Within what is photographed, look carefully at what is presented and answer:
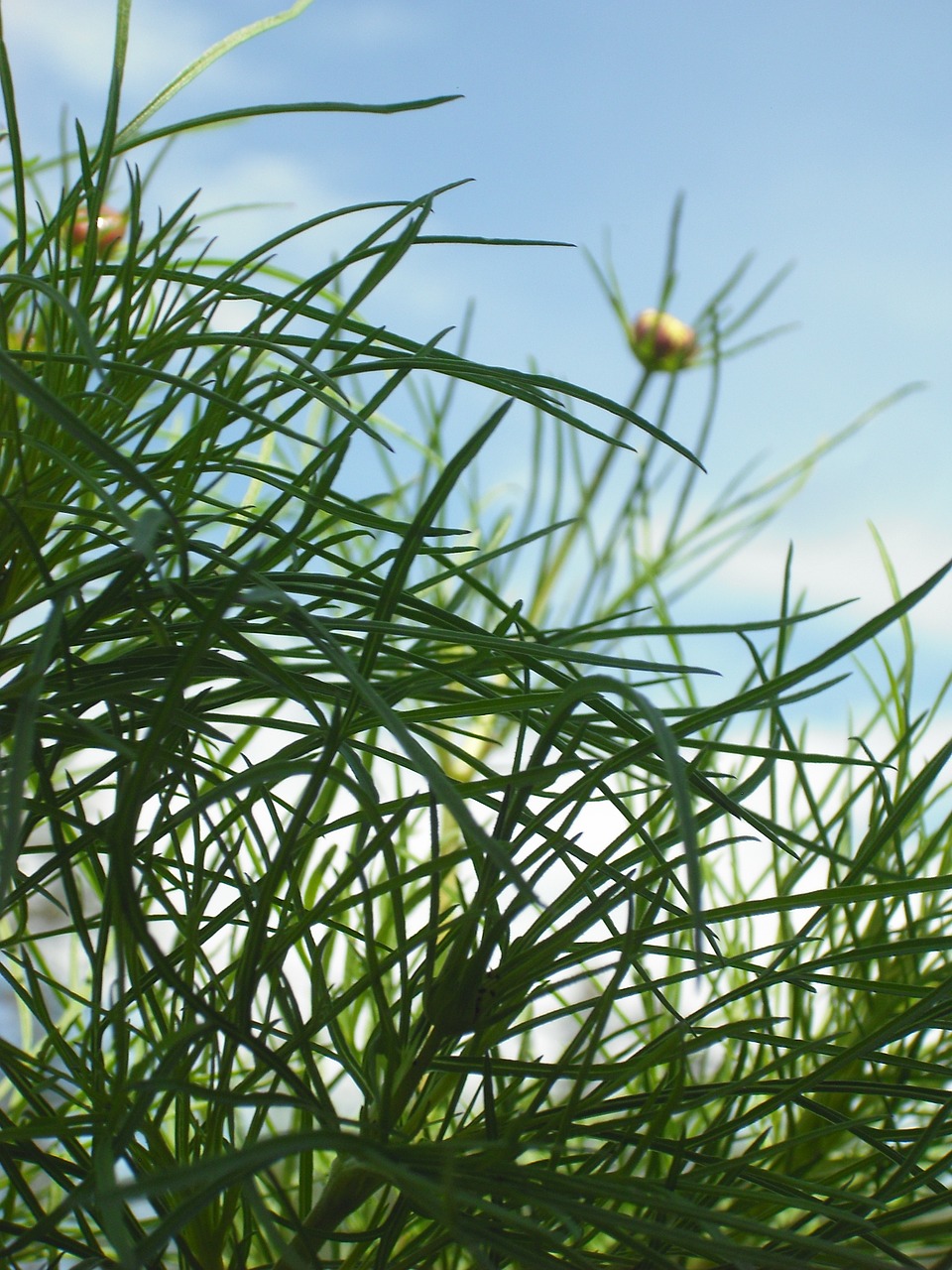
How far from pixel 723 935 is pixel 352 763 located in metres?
0.22

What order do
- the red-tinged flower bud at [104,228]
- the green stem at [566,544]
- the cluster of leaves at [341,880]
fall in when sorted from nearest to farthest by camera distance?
the cluster of leaves at [341,880], the red-tinged flower bud at [104,228], the green stem at [566,544]

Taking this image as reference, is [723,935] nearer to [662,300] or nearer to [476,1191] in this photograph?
[476,1191]

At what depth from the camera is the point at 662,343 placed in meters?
0.60

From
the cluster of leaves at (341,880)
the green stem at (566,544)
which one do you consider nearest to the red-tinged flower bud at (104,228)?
the cluster of leaves at (341,880)

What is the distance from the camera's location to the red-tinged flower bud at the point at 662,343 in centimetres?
59

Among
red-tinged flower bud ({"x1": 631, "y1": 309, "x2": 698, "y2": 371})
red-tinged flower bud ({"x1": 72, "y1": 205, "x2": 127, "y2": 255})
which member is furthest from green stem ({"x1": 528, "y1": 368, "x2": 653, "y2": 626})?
red-tinged flower bud ({"x1": 72, "y1": 205, "x2": 127, "y2": 255})

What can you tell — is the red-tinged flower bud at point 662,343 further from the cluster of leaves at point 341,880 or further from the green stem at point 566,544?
the cluster of leaves at point 341,880

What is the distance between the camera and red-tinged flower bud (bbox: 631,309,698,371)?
59cm

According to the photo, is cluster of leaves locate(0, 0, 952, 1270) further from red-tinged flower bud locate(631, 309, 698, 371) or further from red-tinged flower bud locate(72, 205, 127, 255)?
red-tinged flower bud locate(631, 309, 698, 371)

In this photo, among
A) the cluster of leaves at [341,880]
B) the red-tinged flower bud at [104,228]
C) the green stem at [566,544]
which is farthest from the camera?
the green stem at [566,544]

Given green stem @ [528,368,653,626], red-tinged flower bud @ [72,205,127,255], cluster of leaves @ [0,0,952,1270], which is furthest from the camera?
green stem @ [528,368,653,626]

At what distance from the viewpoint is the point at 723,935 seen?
31 centimetres

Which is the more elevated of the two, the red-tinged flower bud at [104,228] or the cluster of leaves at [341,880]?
the red-tinged flower bud at [104,228]

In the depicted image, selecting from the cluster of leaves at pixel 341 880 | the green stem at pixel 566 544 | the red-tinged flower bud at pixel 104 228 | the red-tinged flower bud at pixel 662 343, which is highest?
the red-tinged flower bud at pixel 662 343
